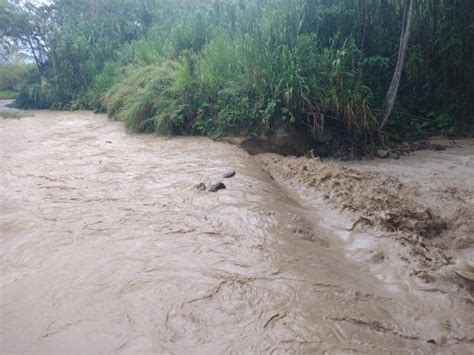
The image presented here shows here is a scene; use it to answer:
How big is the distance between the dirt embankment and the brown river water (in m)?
0.39

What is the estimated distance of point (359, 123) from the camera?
6.46 meters

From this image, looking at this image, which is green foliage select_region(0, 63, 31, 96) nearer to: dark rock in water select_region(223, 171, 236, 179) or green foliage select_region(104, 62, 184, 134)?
green foliage select_region(104, 62, 184, 134)

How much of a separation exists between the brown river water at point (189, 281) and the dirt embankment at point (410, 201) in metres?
0.39

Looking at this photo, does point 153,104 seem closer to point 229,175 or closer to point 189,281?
point 229,175

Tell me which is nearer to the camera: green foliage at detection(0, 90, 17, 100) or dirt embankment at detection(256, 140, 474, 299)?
dirt embankment at detection(256, 140, 474, 299)

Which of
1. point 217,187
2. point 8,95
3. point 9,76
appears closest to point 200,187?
point 217,187

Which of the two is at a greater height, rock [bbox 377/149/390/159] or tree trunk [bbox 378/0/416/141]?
tree trunk [bbox 378/0/416/141]

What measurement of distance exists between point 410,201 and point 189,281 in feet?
9.95

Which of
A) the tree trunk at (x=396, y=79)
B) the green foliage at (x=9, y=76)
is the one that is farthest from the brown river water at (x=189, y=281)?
the green foliage at (x=9, y=76)

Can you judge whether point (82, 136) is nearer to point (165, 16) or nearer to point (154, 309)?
point (154, 309)

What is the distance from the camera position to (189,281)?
2.47 meters

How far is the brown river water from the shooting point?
6.56 ft

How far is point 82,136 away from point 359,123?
5635mm

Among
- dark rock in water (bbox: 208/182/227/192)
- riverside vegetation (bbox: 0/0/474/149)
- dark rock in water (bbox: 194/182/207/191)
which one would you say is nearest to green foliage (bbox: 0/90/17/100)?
riverside vegetation (bbox: 0/0/474/149)
